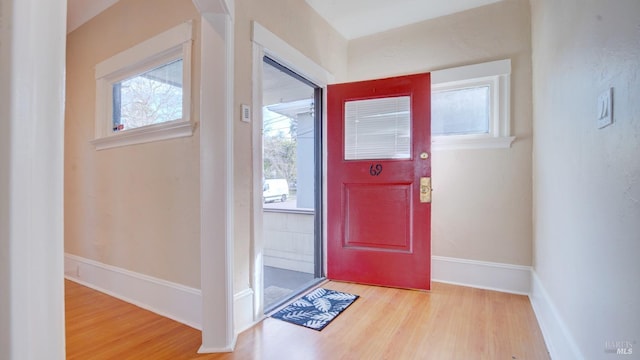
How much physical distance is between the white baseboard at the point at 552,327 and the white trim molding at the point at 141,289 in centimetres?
196

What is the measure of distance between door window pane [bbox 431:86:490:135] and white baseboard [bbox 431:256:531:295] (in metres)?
1.15

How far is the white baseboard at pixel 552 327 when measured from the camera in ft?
4.32

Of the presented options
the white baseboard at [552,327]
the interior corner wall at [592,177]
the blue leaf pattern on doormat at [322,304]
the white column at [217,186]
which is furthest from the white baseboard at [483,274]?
the white column at [217,186]

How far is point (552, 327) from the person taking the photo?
5.26 ft

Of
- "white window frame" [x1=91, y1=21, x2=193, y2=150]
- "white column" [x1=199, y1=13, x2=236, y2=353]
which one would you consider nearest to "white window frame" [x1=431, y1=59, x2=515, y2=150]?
"white column" [x1=199, y1=13, x2=236, y2=353]

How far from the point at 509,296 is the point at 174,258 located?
2560mm

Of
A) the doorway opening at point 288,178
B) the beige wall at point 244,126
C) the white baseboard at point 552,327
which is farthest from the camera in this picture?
the doorway opening at point 288,178

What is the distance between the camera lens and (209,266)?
164 centimetres

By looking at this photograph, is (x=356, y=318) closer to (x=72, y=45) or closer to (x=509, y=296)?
(x=509, y=296)

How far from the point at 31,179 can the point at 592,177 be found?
1.62 meters

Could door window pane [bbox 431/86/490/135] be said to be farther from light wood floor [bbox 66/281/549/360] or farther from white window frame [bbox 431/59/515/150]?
light wood floor [bbox 66/281/549/360]

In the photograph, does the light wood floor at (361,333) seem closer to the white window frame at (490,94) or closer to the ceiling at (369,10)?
the white window frame at (490,94)

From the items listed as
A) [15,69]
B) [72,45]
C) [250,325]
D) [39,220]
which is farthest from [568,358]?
[72,45]

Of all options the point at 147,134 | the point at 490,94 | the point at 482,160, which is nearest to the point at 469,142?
the point at 482,160
